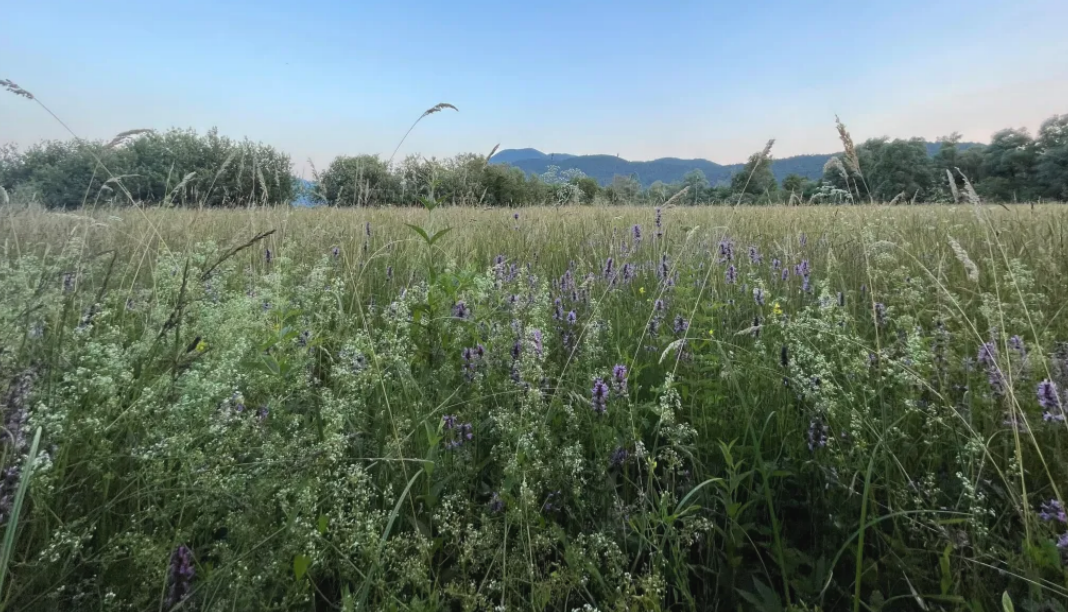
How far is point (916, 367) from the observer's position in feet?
4.81

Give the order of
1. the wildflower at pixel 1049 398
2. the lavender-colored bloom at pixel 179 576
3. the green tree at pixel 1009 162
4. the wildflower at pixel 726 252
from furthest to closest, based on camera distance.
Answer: the green tree at pixel 1009 162 → the wildflower at pixel 726 252 → the wildflower at pixel 1049 398 → the lavender-colored bloom at pixel 179 576

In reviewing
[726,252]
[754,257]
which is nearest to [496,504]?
[726,252]

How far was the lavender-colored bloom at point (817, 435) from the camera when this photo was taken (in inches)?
52.1

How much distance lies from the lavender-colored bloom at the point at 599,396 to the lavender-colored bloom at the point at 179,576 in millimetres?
931

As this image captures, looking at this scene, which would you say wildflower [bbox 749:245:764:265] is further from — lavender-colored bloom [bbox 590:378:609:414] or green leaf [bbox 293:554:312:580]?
green leaf [bbox 293:554:312:580]

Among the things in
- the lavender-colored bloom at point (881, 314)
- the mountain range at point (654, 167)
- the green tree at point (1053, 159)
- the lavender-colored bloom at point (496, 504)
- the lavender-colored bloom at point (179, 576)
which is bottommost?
the lavender-colored bloom at point (496, 504)

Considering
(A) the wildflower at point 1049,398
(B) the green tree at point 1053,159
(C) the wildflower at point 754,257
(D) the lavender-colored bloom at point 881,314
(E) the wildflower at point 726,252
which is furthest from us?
(B) the green tree at point 1053,159

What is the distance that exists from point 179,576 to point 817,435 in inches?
58.4

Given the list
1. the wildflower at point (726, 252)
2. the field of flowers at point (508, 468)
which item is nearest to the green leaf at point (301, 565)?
the field of flowers at point (508, 468)

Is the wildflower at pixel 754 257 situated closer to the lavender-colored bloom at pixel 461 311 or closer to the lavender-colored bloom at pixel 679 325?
the lavender-colored bloom at pixel 679 325

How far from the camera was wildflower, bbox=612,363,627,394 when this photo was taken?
1.42 meters

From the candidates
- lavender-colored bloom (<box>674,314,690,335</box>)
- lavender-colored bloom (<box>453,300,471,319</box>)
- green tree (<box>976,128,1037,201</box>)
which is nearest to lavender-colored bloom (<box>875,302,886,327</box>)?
lavender-colored bloom (<box>674,314,690,335</box>)

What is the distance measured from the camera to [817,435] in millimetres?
1367

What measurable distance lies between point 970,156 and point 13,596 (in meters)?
62.4
